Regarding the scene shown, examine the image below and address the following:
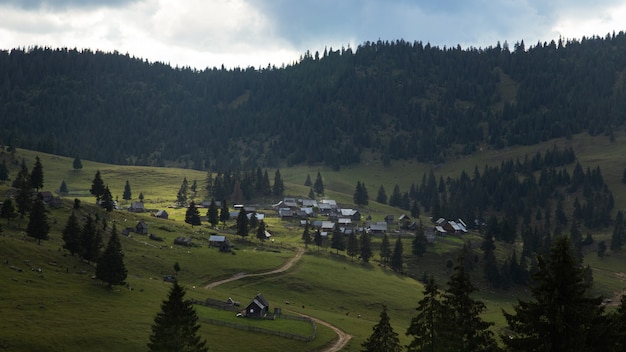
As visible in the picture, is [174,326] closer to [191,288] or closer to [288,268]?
[191,288]

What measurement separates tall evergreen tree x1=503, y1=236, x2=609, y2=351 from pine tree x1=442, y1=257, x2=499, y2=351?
9.83m

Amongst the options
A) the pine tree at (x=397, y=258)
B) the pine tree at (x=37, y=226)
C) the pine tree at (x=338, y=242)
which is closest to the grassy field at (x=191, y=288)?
the pine tree at (x=37, y=226)

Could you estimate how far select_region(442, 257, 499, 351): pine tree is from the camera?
121 feet

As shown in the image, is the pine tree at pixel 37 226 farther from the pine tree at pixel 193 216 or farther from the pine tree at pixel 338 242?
the pine tree at pixel 338 242

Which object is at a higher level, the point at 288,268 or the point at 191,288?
the point at 288,268

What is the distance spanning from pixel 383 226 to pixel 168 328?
5715 inches

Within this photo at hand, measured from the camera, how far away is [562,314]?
26125 mm

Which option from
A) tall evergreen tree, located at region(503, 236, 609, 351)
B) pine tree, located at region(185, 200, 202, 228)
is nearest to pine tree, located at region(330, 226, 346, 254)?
pine tree, located at region(185, 200, 202, 228)

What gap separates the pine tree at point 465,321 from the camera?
121 ft

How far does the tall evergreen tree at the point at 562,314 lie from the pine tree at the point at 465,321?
9835mm

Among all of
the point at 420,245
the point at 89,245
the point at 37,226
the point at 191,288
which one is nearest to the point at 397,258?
the point at 420,245

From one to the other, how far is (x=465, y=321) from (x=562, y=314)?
1197cm

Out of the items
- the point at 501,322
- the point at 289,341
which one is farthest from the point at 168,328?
the point at 501,322

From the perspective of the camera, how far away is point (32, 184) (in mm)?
138375
